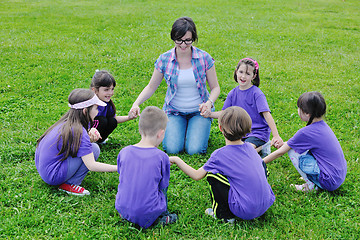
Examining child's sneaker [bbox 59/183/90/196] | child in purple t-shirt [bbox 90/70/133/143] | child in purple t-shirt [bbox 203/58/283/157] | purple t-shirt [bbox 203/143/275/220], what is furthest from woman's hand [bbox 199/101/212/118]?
child's sneaker [bbox 59/183/90/196]

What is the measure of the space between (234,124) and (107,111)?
8.21 feet

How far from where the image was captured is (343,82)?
8141 millimetres

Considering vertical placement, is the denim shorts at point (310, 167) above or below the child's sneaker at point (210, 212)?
above

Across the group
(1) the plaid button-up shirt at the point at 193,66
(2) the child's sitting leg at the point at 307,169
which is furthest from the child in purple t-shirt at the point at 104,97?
(2) the child's sitting leg at the point at 307,169

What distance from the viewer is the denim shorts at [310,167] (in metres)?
4.02

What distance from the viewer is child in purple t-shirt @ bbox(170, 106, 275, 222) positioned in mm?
3459

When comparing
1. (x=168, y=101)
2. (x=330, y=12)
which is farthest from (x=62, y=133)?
(x=330, y=12)

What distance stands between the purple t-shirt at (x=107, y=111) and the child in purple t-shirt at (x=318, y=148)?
278cm

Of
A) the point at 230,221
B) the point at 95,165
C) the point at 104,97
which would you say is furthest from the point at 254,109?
the point at 95,165

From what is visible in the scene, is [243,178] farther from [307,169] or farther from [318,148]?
[318,148]

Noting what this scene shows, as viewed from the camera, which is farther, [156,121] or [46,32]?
[46,32]

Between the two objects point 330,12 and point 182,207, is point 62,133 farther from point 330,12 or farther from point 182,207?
point 330,12

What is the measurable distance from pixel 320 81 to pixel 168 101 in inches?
180

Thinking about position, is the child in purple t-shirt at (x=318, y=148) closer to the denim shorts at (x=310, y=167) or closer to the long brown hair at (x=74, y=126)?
the denim shorts at (x=310, y=167)
